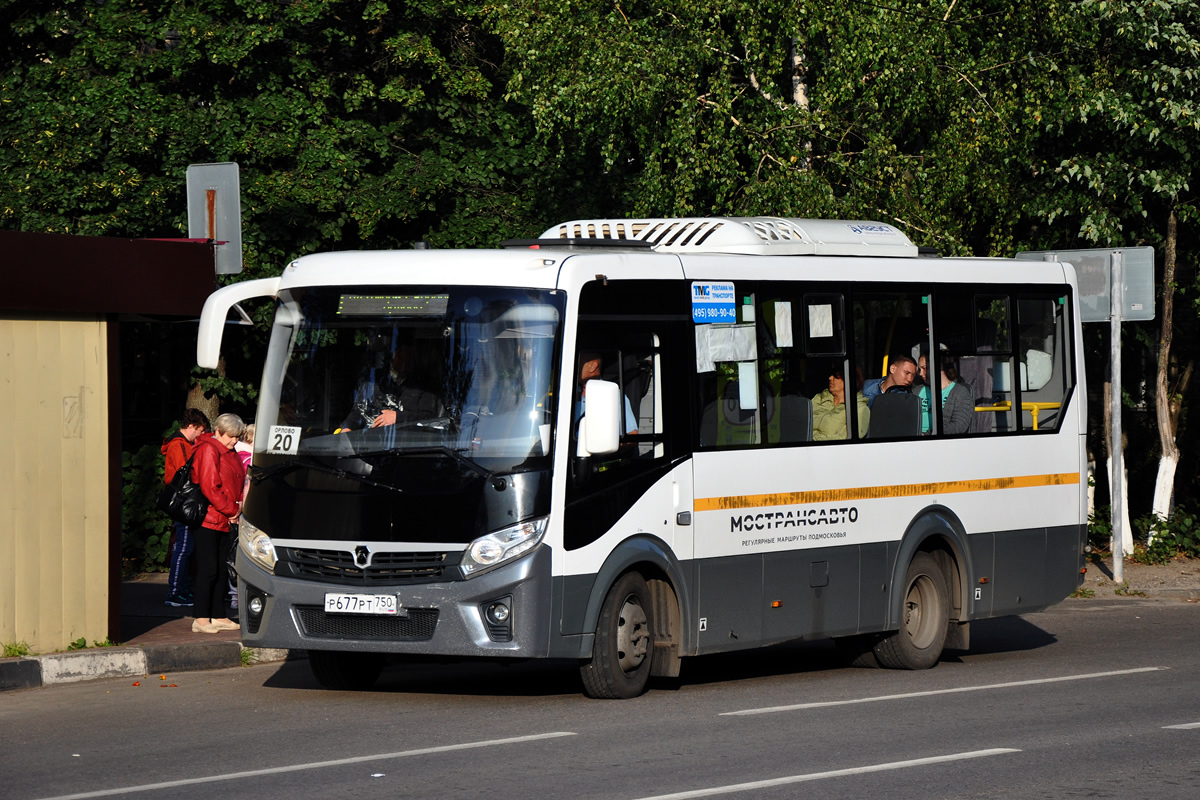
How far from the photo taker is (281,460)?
10.8m

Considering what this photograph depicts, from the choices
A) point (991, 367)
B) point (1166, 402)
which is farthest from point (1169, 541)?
point (991, 367)

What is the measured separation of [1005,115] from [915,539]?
8015mm

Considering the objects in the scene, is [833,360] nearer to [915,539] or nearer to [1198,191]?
[915,539]

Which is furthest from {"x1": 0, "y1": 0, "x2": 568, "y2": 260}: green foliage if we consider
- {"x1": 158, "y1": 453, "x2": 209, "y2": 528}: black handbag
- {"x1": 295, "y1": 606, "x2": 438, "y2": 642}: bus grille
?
{"x1": 295, "y1": 606, "x2": 438, "y2": 642}: bus grille

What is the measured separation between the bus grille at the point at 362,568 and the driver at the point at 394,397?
731mm

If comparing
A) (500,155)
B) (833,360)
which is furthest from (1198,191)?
(833,360)

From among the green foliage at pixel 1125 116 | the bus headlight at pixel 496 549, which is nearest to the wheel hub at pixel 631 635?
the bus headlight at pixel 496 549

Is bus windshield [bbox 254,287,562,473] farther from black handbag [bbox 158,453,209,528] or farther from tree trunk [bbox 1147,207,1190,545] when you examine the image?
tree trunk [bbox 1147,207,1190,545]

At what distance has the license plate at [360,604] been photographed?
408 inches

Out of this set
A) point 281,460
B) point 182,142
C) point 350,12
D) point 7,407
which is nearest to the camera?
point 281,460

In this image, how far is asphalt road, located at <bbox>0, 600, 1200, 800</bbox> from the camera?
8.20 meters

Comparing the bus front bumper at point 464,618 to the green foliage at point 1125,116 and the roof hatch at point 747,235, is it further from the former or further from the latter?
the green foliage at point 1125,116

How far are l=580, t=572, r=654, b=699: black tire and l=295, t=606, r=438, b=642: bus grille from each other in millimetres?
1005

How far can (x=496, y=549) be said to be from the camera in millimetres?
10266
